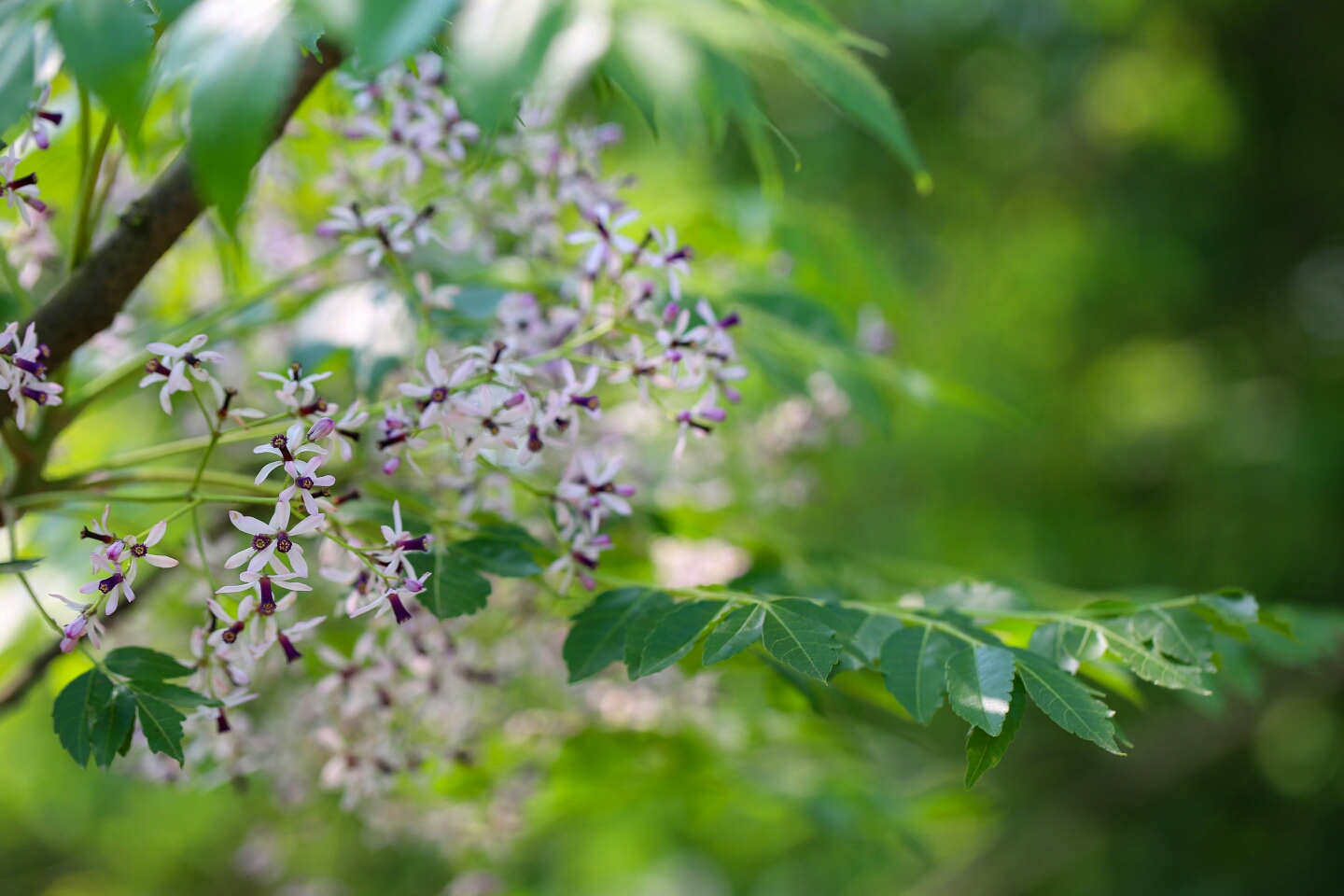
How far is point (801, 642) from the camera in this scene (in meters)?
0.52

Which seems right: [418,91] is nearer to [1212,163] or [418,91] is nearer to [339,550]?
[339,550]

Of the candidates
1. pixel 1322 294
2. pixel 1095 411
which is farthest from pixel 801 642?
pixel 1322 294

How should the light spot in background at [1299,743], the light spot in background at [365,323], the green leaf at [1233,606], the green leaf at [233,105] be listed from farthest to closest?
the light spot in background at [1299,743], the light spot in background at [365,323], the green leaf at [1233,606], the green leaf at [233,105]

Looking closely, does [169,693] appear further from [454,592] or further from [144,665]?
[454,592]

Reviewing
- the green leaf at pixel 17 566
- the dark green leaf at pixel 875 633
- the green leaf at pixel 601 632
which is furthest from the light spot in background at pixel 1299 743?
the green leaf at pixel 17 566

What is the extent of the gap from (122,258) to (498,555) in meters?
0.32

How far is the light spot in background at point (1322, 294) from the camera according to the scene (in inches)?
124

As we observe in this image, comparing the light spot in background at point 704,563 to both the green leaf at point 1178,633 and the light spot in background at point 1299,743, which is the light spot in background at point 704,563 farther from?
the light spot in background at point 1299,743

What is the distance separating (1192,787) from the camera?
3.19 meters

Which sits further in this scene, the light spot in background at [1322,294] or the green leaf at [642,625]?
the light spot in background at [1322,294]

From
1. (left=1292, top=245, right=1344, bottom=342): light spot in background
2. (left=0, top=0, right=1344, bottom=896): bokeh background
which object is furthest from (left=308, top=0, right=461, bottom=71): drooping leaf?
(left=1292, top=245, right=1344, bottom=342): light spot in background

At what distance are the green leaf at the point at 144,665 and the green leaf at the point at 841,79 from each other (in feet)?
1.70

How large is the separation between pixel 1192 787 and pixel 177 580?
11.0 feet

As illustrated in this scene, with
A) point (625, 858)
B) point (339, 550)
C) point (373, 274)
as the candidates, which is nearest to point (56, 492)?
point (339, 550)
